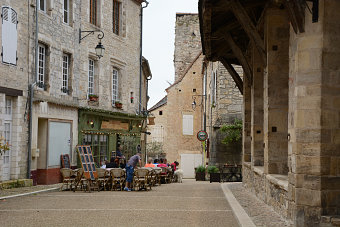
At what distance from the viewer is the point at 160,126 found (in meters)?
39.2

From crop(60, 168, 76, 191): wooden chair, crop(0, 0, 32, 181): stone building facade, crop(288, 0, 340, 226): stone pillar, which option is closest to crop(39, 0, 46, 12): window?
crop(0, 0, 32, 181): stone building facade

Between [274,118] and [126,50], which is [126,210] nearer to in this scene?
[274,118]

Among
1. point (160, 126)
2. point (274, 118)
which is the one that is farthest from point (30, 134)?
point (160, 126)

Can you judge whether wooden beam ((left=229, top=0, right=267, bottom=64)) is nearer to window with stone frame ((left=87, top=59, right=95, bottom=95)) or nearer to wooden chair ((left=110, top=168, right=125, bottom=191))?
wooden chair ((left=110, top=168, right=125, bottom=191))

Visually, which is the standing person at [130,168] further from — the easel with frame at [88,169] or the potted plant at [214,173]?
the potted plant at [214,173]

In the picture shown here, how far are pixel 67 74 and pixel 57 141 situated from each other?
249 cm

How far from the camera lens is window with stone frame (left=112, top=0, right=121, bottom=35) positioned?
21.9m

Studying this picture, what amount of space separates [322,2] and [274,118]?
357 centimetres

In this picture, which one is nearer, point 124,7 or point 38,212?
point 38,212

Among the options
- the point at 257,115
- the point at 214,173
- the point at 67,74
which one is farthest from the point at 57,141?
the point at 257,115

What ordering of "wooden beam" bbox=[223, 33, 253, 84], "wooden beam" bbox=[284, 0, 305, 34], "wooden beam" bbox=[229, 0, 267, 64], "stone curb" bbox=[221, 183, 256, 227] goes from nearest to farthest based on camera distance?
"wooden beam" bbox=[284, 0, 305, 34], "stone curb" bbox=[221, 183, 256, 227], "wooden beam" bbox=[229, 0, 267, 64], "wooden beam" bbox=[223, 33, 253, 84]

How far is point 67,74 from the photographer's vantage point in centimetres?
1741

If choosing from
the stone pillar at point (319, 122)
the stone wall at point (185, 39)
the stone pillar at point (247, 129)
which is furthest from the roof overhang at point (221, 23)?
the stone wall at point (185, 39)

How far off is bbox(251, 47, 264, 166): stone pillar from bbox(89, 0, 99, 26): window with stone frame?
965 cm
